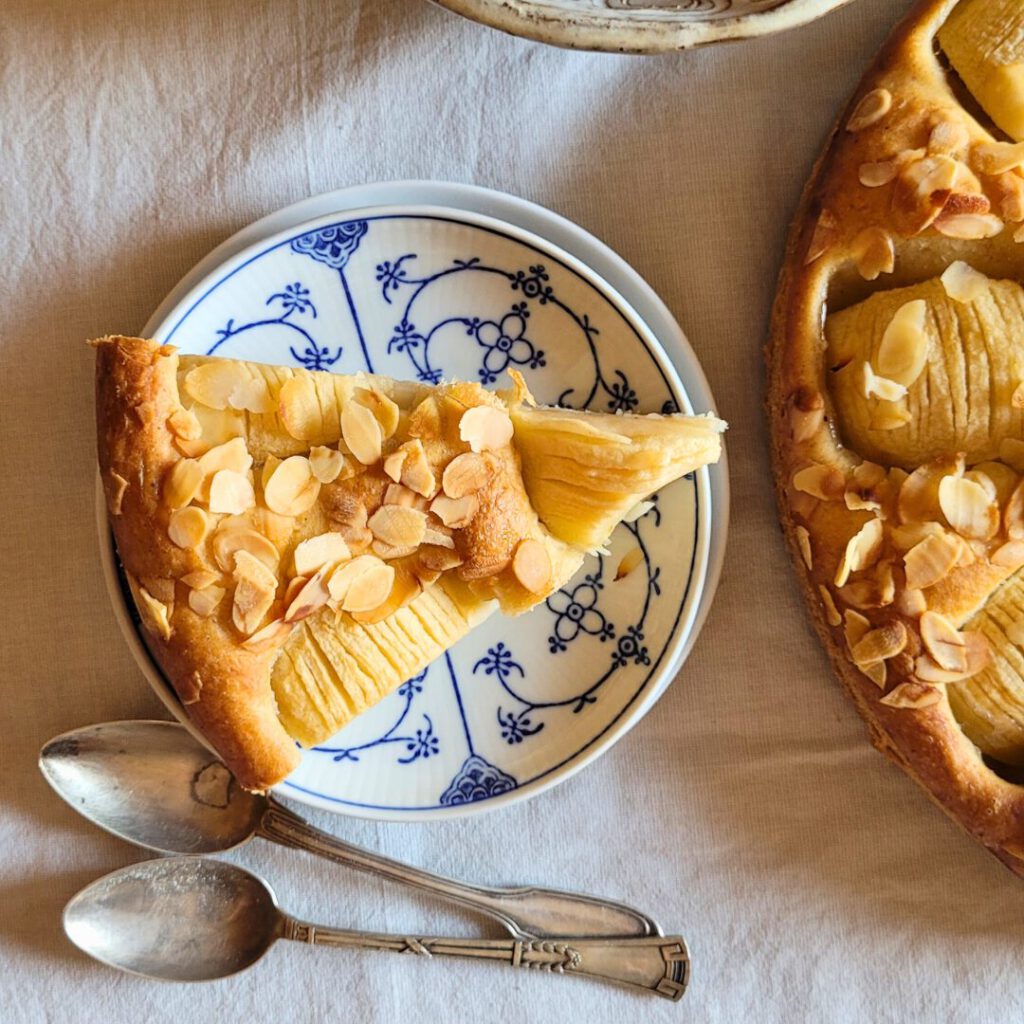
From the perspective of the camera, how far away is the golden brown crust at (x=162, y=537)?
111 centimetres

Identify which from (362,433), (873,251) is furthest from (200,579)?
(873,251)

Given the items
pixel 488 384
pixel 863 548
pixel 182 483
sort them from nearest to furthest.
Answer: pixel 182 483 → pixel 863 548 → pixel 488 384

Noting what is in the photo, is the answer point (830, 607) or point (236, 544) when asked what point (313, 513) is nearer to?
point (236, 544)

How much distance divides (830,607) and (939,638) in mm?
129

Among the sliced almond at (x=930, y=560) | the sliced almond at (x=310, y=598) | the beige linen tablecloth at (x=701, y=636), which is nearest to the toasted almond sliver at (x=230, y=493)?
the sliced almond at (x=310, y=598)

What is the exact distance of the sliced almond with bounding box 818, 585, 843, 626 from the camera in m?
1.24

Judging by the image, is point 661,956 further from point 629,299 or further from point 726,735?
point 629,299

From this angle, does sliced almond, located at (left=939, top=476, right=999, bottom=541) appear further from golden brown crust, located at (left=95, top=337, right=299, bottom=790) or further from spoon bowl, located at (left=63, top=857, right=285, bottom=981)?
spoon bowl, located at (left=63, top=857, right=285, bottom=981)

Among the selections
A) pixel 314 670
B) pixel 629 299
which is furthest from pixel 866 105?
pixel 314 670

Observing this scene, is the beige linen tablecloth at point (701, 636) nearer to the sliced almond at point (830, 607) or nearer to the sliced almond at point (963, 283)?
the sliced almond at point (830, 607)

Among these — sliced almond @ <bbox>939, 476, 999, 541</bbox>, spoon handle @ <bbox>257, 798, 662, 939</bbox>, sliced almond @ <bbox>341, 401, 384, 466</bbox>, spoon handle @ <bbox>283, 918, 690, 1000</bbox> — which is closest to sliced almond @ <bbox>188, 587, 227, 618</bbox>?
sliced almond @ <bbox>341, 401, 384, 466</bbox>

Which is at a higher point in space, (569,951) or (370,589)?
(370,589)

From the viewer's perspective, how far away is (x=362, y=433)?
113 centimetres

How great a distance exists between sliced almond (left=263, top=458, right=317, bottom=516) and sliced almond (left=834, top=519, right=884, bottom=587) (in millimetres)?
613
